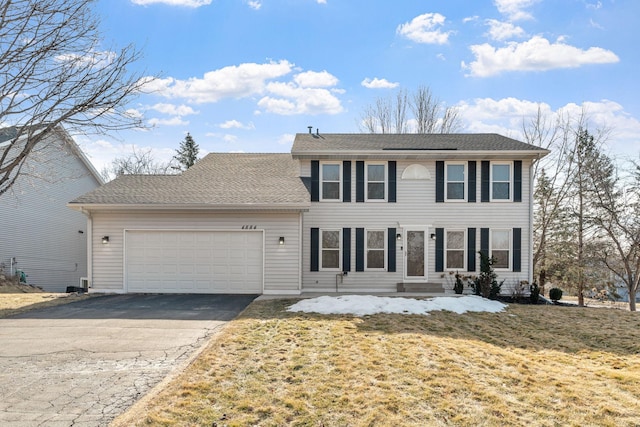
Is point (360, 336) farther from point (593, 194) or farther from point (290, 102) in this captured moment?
point (593, 194)

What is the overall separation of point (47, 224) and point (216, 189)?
10.1 metres

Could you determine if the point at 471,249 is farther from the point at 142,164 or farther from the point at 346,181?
the point at 142,164

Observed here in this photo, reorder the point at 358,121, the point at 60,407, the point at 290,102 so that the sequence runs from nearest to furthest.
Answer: the point at 60,407
the point at 290,102
the point at 358,121

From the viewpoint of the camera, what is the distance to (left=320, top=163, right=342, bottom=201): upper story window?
555 inches

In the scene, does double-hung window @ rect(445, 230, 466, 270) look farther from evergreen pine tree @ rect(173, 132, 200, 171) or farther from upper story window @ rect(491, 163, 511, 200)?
evergreen pine tree @ rect(173, 132, 200, 171)

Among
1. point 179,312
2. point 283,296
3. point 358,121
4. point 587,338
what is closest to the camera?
point 587,338

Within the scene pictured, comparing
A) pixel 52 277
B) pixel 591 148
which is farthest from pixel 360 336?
pixel 591 148

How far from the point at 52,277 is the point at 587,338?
2038 cm

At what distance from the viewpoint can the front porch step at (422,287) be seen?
44.4 feet

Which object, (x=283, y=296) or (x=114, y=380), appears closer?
(x=114, y=380)

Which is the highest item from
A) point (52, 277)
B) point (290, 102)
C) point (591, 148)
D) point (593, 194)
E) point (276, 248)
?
point (290, 102)

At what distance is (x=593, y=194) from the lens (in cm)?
1953

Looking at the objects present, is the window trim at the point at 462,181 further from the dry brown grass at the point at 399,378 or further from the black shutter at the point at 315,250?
the dry brown grass at the point at 399,378

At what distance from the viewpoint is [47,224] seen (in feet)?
60.4
